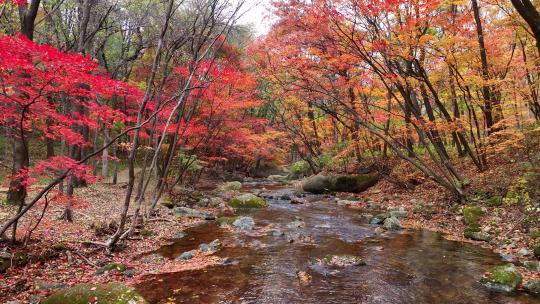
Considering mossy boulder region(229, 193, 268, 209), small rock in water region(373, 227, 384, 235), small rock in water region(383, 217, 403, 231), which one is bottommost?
mossy boulder region(229, 193, 268, 209)

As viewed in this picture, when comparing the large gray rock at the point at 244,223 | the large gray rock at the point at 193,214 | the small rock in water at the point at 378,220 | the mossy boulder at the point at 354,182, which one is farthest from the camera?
the mossy boulder at the point at 354,182

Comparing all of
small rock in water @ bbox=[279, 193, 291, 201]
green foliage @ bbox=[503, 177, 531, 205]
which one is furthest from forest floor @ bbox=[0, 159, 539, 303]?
small rock in water @ bbox=[279, 193, 291, 201]

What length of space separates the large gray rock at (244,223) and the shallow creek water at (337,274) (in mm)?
728

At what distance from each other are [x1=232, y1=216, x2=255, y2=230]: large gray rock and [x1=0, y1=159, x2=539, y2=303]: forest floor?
5.60ft

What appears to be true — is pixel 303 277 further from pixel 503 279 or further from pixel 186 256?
pixel 503 279

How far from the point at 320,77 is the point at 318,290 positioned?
12.7 m

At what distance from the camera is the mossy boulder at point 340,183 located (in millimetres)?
19719

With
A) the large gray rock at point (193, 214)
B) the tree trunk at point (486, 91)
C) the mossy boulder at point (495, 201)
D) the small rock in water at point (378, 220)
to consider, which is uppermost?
the tree trunk at point (486, 91)

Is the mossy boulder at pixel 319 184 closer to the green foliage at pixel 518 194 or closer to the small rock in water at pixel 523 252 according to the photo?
the green foliage at pixel 518 194

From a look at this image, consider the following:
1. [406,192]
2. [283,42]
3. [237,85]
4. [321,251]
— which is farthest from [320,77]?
[321,251]

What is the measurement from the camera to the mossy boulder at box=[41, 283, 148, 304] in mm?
4773

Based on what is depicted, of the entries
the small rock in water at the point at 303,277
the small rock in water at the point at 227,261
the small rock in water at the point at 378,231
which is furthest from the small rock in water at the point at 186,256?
the small rock in water at the point at 378,231

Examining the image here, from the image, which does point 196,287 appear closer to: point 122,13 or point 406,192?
point 406,192

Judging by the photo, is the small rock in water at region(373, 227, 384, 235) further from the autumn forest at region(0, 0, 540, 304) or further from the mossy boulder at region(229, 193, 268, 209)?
the mossy boulder at region(229, 193, 268, 209)
